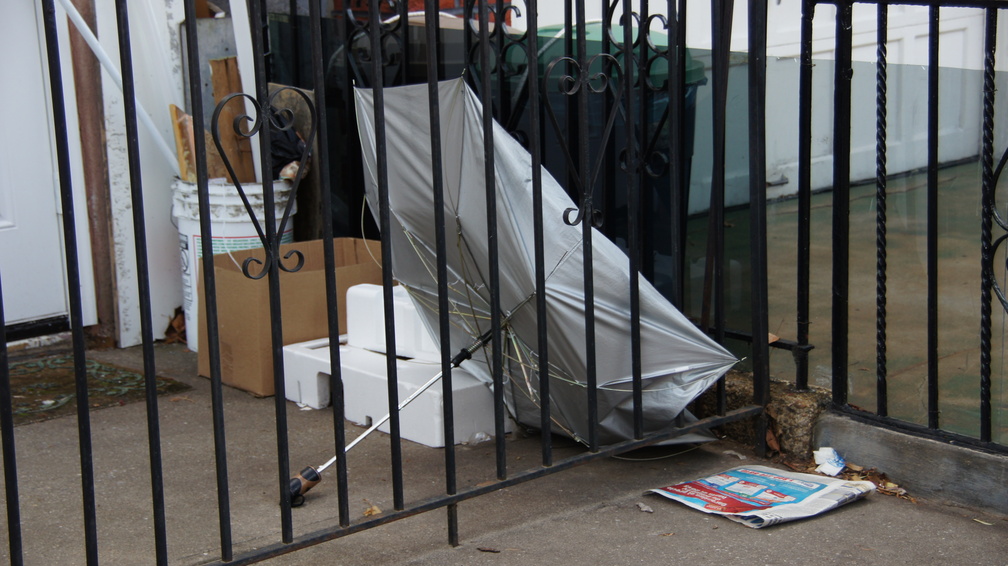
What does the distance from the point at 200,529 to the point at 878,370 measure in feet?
6.42

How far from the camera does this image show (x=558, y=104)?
12.0 ft

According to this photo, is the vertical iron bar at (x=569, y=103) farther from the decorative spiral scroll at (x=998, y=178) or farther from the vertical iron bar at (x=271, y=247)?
the vertical iron bar at (x=271, y=247)

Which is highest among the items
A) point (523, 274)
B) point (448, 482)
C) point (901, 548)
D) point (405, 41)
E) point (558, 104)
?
point (405, 41)

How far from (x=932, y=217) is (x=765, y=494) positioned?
88 centimetres

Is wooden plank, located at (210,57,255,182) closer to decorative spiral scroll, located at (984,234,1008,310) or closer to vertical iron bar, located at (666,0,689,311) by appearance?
vertical iron bar, located at (666,0,689,311)

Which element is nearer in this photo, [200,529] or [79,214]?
[200,529]

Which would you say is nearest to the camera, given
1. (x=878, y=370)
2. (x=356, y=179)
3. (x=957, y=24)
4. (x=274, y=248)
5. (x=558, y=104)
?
(x=274, y=248)

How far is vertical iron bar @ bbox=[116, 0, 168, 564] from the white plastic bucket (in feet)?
6.76

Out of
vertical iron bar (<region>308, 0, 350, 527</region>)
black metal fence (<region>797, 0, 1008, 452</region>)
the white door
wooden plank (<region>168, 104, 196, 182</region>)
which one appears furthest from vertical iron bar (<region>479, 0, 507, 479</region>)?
the white door

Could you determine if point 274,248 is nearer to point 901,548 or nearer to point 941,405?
point 901,548

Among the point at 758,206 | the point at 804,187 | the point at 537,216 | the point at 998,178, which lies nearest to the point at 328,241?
the point at 537,216

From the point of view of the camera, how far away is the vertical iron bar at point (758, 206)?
9.70ft

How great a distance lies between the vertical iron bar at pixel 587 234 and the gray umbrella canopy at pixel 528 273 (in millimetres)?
105

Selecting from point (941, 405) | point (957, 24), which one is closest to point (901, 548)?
point (941, 405)
